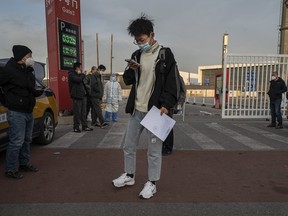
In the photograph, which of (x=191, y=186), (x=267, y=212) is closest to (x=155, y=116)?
(x=191, y=186)

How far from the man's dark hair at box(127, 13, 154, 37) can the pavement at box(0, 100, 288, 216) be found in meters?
2.00

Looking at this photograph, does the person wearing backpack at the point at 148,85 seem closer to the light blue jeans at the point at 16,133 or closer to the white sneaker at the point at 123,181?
the white sneaker at the point at 123,181

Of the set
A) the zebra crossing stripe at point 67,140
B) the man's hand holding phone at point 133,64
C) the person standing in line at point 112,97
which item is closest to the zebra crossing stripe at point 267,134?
the person standing in line at point 112,97

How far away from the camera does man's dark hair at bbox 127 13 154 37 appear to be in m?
3.38

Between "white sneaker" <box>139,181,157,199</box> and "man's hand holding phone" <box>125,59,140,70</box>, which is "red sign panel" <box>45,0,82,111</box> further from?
"white sneaker" <box>139,181,157,199</box>

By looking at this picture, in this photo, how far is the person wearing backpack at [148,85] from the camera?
337 centimetres

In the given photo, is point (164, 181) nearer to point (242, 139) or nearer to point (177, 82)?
Answer: point (177, 82)

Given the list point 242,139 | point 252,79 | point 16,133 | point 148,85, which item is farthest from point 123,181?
point 252,79

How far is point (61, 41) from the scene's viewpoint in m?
9.59

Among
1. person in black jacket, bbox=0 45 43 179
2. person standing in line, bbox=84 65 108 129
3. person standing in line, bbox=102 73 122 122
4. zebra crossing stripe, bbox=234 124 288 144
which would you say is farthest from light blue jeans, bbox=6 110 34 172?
person standing in line, bbox=102 73 122 122

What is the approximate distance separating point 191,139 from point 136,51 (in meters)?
4.05

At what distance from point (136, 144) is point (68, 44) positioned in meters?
7.25

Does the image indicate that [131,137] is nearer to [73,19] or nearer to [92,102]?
[92,102]

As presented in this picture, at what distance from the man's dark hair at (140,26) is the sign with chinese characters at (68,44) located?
6.70 metres
